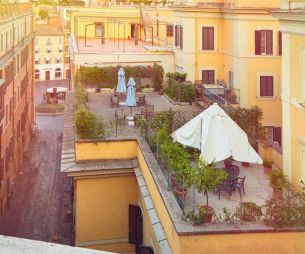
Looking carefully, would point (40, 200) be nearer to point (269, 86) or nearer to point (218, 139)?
point (269, 86)

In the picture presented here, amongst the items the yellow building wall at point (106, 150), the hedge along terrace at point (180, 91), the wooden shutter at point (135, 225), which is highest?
the hedge along terrace at point (180, 91)

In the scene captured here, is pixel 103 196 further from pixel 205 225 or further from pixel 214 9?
pixel 214 9

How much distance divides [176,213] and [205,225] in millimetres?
842

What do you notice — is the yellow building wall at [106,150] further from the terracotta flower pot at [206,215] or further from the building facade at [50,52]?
the building facade at [50,52]

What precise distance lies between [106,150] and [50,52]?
74085 mm

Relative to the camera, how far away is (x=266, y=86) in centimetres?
2848

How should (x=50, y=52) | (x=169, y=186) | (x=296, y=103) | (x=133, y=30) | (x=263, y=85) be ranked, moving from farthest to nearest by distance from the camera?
(x=50, y=52)
(x=133, y=30)
(x=263, y=85)
(x=296, y=103)
(x=169, y=186)

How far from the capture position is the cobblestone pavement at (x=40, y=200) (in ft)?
82.8

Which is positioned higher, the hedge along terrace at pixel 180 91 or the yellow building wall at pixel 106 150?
the hedge along terrace at pixel 180 91

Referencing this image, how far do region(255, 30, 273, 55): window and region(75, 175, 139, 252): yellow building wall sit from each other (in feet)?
45.5

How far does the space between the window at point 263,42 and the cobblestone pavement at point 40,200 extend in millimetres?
13855

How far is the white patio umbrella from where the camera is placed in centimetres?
1512

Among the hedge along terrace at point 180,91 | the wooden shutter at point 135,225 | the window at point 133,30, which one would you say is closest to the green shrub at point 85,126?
the wooden shutter at point 135,225

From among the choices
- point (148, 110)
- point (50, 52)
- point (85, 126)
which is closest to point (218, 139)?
point (85, 126)
